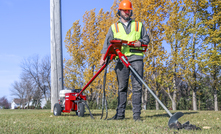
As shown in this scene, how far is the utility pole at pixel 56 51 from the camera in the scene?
23.3ft

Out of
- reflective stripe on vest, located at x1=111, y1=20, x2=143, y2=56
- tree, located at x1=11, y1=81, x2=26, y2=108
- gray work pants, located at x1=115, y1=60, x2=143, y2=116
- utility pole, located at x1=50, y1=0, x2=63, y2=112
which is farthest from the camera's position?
tree, located at x1=11, y1=81, x2=26, y2=108

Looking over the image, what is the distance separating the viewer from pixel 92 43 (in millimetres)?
20953

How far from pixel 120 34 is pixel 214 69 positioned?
11.6 metres

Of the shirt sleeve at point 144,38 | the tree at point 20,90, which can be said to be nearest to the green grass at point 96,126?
the shirt sleeve at point 144,38

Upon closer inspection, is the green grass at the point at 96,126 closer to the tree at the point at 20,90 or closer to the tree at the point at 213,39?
the tree at the point at 213,39

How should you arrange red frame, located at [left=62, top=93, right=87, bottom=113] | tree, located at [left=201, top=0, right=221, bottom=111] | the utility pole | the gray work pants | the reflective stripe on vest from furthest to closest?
tree, located at [left=201, top=0, right=221, bottom=111] → the utility pole → red frame, located at [left=62, top=93, right=87, bottom=113] → the reflective stripe on vest → the gray work pants

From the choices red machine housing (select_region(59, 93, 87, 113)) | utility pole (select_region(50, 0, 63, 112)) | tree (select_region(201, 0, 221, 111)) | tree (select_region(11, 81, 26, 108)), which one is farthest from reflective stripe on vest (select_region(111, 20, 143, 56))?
tree (select_region(11, 81, 26, 108))

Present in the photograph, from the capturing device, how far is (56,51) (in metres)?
7.24

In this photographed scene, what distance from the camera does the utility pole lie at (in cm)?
709

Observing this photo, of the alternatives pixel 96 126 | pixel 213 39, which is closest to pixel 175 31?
pixel 213 39

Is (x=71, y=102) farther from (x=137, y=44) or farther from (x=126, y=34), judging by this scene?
(x=137, y=44)

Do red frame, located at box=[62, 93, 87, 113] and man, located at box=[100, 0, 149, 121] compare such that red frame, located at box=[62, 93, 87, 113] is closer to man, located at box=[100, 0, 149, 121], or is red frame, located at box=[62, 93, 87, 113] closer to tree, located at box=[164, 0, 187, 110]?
man, located at box=[100, 0, 149, 121]

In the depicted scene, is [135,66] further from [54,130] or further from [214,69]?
[214,69]

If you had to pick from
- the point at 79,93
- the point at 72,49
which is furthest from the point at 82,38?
the point at 79,93
